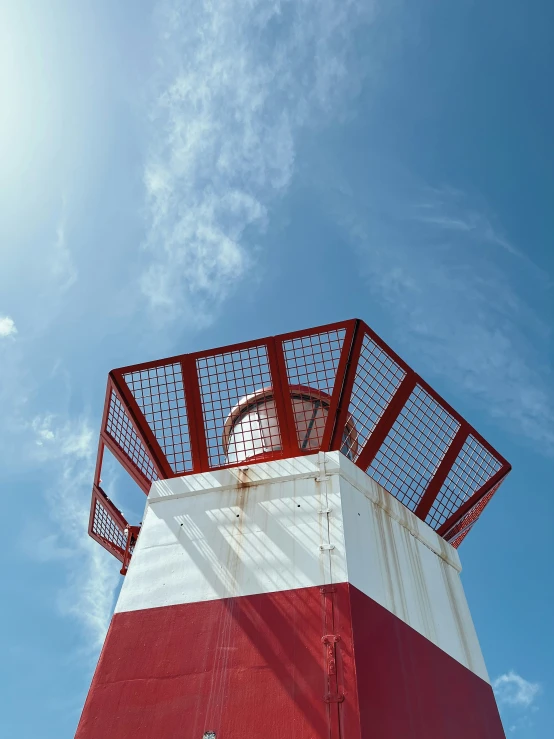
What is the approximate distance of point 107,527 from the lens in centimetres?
1018

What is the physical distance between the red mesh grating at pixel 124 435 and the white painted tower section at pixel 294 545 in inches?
41.0

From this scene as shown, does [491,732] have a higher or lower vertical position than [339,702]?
higher

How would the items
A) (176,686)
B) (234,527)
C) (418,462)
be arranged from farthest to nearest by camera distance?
1. (418,462)
2. (234,527)
3. (176,686)

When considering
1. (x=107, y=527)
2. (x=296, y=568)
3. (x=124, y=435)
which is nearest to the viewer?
(x=296, y=568)

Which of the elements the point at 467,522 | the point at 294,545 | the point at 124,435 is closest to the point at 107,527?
the point at 124,435

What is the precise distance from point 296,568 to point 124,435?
12.1 feet

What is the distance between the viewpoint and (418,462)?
340 inches

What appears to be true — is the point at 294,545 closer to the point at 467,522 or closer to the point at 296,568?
the point at 296,568

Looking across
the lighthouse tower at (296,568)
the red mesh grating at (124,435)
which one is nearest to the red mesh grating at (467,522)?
the lighthouse tower at (296,568)

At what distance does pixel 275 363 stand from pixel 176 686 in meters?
4.01

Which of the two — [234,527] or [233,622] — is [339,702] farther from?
[234,527]

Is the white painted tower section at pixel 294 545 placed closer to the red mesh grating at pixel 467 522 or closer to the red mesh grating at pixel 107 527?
the red mesh grating at pixel 467 522

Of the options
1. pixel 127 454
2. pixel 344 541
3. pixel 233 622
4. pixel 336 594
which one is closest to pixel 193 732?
pixel 233 622

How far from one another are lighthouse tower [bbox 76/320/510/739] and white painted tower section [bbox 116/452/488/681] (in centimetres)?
2
